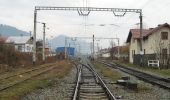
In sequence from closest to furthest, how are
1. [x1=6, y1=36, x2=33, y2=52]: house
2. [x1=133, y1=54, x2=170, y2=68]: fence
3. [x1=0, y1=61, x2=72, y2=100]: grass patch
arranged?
[x1=0, y1=61, x2=72, y2=100]: grass patch, [x1=133, y1=54, x2=170, y2=68]: fence, [x1=6, y1=36, x2=33, y2=52]: house

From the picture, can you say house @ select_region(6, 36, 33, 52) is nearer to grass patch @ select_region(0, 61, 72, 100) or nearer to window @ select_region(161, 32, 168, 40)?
window @ select_region(161, 32, 168, 40)

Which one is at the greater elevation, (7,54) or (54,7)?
(54,7)

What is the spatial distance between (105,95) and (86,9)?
96.1ft

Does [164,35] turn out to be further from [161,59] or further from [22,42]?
[22,42]

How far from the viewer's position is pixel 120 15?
44.7 m

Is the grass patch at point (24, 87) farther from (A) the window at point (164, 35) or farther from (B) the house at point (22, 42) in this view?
(B) the house at point (22, 42)

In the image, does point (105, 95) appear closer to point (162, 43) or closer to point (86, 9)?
point (86, 9)

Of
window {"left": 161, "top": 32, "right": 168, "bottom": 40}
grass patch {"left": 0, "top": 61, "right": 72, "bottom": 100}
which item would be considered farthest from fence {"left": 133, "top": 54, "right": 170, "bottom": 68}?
grass patch {"left": 0, "top": 61, "right": 72, "bottom": 100}

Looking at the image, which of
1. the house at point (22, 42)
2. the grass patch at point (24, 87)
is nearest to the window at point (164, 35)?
the grass patch at point (24, 87)

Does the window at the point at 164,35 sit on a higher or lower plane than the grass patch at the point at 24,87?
higher

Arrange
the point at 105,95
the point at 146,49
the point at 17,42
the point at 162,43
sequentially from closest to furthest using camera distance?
1. the point at 105,95
2. the point at 162,43
3. the point at 146,49
4. the point at 17,42

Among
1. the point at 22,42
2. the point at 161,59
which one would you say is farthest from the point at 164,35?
the point at 22,42

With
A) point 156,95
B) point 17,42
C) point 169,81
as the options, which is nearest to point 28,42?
point 17,42

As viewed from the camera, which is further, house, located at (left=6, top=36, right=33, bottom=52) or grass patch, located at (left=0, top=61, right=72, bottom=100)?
house, located at (left=6, top=36, right=33, bottom=52)
